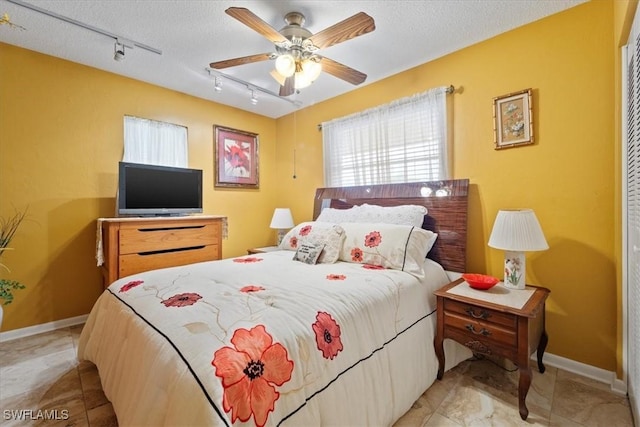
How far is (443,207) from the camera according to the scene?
7.93 ft

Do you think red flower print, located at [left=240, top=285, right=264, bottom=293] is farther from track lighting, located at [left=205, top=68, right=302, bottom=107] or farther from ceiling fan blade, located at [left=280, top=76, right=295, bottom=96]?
track lighting, located at [left=205, top=68, right=302, bottom=107]

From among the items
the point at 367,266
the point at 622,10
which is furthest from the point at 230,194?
the point at 622,10

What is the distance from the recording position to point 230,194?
376cm

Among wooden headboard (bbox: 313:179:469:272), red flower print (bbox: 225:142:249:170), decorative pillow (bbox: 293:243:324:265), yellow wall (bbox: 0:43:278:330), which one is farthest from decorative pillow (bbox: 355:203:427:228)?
yellow wall (bbox: 0:43:278:330)

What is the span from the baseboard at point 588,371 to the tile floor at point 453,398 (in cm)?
4

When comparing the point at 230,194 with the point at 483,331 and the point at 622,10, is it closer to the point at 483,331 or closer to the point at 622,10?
the point at 483,331

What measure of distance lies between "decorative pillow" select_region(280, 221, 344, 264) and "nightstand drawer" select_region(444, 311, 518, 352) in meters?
0.89

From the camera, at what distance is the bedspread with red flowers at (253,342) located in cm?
90

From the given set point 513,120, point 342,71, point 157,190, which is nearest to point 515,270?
point 513,120

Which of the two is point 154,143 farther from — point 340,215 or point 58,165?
point 340,215

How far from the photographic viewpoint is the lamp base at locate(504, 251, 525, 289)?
71.8 inches

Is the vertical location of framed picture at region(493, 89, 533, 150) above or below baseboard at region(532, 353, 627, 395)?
above

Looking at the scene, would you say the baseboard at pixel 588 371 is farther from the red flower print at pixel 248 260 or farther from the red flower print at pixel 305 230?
the red flower print at pixel 248 260

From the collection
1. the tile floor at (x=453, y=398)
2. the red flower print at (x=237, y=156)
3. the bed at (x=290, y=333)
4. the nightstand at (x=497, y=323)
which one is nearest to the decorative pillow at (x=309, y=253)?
the bed at (x=290, y=333)
